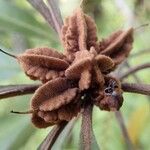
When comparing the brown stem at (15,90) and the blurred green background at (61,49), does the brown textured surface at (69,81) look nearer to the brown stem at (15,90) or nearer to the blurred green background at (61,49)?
the brown stem at (15,90)

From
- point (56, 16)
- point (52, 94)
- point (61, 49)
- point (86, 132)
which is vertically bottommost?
point (86, 132)

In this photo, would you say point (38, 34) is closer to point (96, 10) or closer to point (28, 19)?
point (28, 19)

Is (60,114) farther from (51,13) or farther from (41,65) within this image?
(51,13)

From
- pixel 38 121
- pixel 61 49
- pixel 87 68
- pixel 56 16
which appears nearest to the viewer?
pixel 87 68

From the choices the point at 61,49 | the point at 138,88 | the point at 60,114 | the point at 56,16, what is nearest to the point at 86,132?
the point at 60,114

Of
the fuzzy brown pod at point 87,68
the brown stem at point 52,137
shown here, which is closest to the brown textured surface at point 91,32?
the fuzzy brown pod at point 87,68

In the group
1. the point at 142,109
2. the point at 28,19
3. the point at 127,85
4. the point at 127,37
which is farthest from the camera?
the point at 142,109

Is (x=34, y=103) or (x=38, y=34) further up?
(x=38, y=34)

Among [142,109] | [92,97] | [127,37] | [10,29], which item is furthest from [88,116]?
[142,109]
